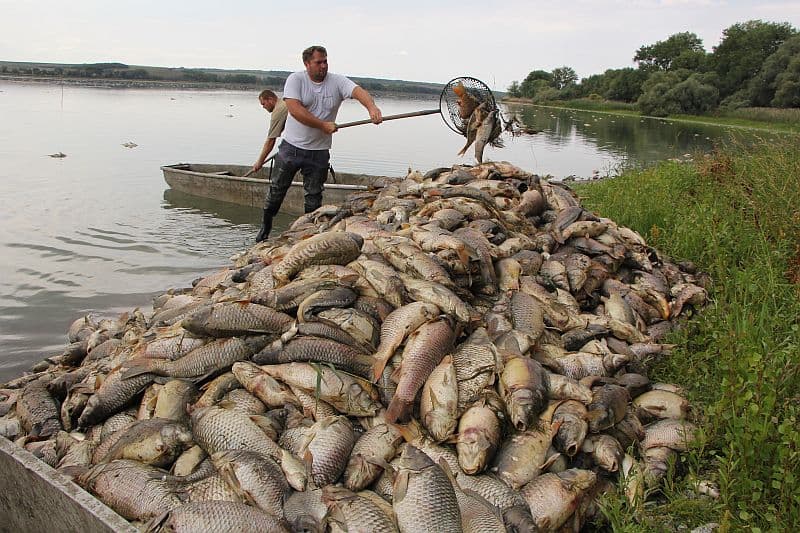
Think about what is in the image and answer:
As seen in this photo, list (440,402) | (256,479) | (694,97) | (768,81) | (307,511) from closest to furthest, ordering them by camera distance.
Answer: (307,511)
(256,479)
(440,402)
(694,97)
(768,81)

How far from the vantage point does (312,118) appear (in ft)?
27.2

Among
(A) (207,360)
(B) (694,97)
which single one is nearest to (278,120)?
(A) (207,360)

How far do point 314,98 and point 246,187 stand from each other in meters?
6.57

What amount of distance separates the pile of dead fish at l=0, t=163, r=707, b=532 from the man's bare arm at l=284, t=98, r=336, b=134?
3107 millimetres

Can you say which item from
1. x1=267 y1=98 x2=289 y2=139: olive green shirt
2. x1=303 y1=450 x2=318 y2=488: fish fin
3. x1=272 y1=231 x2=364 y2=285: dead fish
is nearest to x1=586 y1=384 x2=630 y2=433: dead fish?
x1=303 y1=450 x2=318 y2=488: fish fin

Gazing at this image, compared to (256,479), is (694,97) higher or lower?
higher

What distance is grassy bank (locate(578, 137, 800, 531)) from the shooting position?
3260 millimetres

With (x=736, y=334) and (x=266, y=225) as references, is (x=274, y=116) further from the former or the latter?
(x=736, y=334)

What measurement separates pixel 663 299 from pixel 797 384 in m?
1.73

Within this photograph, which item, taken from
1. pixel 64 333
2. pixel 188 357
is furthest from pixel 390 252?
pixel 64 333

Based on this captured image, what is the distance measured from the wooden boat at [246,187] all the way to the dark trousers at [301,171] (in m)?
3.71

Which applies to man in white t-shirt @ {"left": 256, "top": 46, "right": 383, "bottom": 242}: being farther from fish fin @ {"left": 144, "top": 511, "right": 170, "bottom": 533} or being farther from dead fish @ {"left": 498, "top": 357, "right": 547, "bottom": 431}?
fish fin @ {"left": 144, "top": 511, "right": 170, "bottom": 533}

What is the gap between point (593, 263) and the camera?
19.6 ft

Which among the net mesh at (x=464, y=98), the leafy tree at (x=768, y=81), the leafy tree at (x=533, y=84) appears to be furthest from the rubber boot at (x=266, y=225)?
the leafy tree at (x=533, y=84)
